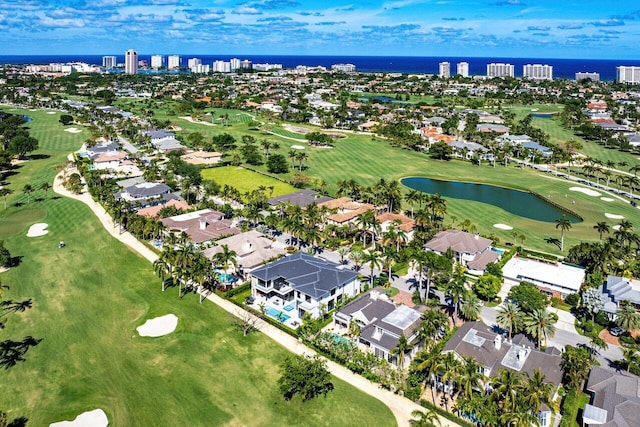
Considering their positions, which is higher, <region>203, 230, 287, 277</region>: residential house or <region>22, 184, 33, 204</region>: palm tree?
<region>22, 184, 33, 204</region>: palm tree

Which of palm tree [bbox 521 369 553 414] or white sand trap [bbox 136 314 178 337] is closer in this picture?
palm tree [bbox 521 369 553 414]

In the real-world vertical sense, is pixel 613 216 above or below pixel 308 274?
above

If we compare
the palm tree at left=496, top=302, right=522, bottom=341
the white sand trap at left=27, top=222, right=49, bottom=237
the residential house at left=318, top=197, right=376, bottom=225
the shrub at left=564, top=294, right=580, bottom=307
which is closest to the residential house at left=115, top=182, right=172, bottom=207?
the white sand trap at left=27, top=222, right=49, bottom=237

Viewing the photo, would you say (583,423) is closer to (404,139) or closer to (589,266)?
(589,266)

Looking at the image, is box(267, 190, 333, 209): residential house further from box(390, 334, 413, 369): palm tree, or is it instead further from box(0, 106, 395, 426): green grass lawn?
box(390, 334, 413, 369): palm tree

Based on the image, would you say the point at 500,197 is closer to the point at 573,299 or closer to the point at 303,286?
the point at 573,299

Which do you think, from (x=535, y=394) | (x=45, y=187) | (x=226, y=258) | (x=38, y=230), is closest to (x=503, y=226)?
(x=226, y=258)
